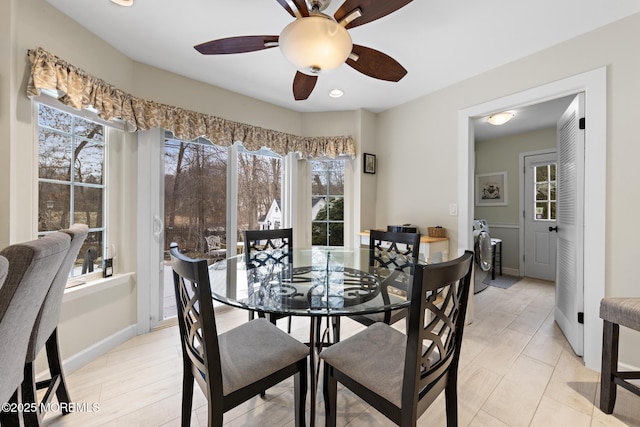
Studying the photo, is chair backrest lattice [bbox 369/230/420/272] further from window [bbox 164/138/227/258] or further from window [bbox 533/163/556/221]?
window [bbox 533/163/556/221]

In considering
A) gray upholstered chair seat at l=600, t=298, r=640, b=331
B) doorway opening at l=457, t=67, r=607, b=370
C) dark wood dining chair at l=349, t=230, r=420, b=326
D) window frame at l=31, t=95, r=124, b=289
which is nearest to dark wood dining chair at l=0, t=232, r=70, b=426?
window frame at l=31, t=95, r=124, b=289

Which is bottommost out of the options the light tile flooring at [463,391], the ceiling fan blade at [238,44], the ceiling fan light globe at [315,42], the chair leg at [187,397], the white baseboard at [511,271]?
the light tile flooring at [463,391]

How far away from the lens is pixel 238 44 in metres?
1.53

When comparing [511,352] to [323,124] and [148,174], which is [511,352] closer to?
[323,124]

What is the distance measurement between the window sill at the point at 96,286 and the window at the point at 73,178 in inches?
6.0

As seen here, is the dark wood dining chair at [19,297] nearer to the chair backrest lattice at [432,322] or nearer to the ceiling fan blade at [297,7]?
the chair backrest lattice at [432,322]

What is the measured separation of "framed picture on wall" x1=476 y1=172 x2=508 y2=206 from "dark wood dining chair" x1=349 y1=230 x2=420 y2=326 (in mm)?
3373

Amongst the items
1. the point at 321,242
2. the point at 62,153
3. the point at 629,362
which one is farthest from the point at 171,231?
the point at 629,362

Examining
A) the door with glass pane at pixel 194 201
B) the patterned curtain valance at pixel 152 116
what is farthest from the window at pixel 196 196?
the patterned curtain valance at pixel 152 116

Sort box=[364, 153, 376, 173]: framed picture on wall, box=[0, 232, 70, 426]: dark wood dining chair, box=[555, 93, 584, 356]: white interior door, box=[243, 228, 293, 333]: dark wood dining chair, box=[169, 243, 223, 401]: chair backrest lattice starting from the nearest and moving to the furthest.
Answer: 1. box=[0, 232, 70, 426]: dark wood dining chair
2. box=[169, 243, 223, 401]: chair backrest lattice
3. box=[555, 93, 584, 356]: white interior door
4. box=[243, 228, 293, 333]: dark wood dining chair
5. box=[364, 153, 376, 173]: framed picture on wall

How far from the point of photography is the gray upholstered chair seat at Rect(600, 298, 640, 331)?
1.41 m

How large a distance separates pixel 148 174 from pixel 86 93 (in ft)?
2.41

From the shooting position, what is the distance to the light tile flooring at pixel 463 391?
1.46 meters

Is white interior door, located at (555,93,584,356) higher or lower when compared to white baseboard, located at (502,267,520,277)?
higher
